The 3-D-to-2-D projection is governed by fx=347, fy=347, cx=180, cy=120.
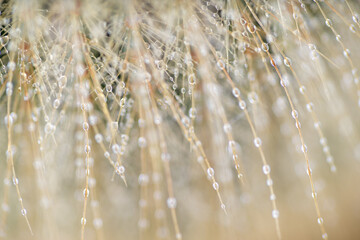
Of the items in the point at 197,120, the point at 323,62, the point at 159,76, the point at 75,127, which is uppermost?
the point at 323,62

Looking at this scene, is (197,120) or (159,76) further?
(197,120)

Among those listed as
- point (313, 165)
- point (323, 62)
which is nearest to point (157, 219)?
point (313, 165)

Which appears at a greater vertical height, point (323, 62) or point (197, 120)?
point (323, 62)

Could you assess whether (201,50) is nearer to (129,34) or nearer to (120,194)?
(129,34)

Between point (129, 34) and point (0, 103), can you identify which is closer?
point (129, 34)

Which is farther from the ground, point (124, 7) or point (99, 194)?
point (124, 7)

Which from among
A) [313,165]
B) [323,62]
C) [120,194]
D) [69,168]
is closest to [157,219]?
[120,194]

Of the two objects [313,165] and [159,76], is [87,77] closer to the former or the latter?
[159,76]

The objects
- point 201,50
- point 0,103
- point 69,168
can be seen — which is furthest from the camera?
point 69,168

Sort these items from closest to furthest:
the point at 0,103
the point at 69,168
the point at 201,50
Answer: the point at 201,50
the point at 0,103
the point at 69,168
